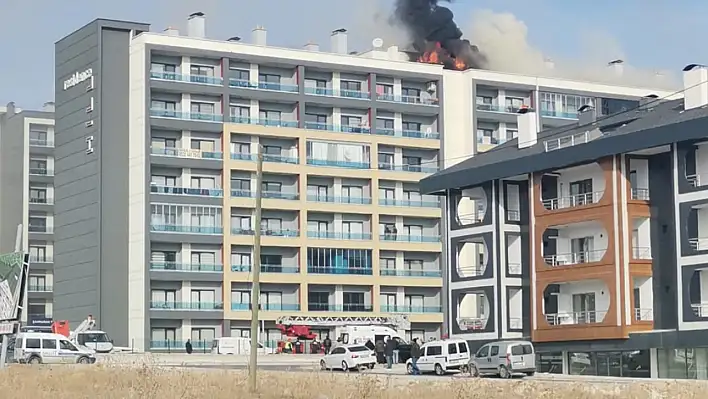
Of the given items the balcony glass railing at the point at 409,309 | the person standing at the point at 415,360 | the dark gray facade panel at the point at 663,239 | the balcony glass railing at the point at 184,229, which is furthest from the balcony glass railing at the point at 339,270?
the dark gray facade panel at the point at 663,239

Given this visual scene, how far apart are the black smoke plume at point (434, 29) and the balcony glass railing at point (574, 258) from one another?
55.9 metres

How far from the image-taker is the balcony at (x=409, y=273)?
111 metres

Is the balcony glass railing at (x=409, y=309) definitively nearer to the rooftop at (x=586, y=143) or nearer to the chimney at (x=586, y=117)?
the rooftop at (x=586, y=143)

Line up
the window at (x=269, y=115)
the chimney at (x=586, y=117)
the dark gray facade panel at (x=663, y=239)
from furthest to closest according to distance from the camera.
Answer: the window at (x=269, y=115)
the chimney at (x=586, y=117)
the dark gray facade panel at (x=663, y=239)

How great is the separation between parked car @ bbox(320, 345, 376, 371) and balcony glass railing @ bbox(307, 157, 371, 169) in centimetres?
4197

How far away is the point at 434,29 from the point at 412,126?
14.2 m

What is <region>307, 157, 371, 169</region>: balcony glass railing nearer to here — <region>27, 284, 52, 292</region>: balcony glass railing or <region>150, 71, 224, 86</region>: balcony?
<region>150, 71, 224, 86</region>: balcony

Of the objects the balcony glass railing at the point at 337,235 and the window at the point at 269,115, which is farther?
the window at the point at 269,115

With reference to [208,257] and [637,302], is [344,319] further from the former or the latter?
[637,302]

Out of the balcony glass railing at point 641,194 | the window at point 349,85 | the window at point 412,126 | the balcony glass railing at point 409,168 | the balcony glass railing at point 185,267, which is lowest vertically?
the balcony glass railing at point 185,267

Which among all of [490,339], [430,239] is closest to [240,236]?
[430,239]

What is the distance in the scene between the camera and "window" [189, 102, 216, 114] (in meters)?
106

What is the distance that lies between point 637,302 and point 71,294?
57.0 m

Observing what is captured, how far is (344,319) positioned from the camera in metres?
106
